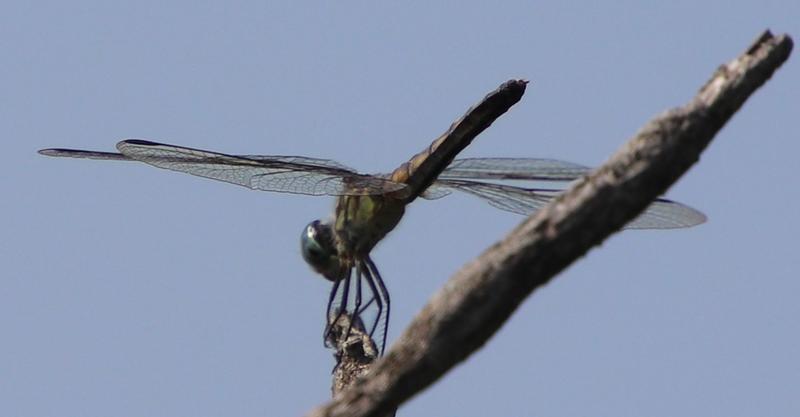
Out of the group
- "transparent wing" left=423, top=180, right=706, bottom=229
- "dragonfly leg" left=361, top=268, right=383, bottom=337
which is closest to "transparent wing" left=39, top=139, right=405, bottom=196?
"dragonfly leg" left=361, top=268, right=383, bottom=337

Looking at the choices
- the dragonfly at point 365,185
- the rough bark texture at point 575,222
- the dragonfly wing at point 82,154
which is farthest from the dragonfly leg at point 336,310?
the rough bark texture at point 575,222

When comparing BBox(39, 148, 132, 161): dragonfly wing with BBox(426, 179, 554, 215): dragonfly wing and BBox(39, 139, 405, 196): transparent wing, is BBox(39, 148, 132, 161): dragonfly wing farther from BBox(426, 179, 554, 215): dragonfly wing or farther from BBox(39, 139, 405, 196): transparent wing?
BBox(426, 179, 554, 215): dragonfly wing

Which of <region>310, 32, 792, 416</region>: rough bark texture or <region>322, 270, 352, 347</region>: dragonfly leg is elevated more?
<region>322, 270, 352, 347</region>: dragonfly leg

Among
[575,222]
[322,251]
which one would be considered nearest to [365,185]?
[322,251]

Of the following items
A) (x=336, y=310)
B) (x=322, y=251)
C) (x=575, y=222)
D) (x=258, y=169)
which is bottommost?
(x=575, y=222)

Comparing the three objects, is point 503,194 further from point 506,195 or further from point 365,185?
point 365,185

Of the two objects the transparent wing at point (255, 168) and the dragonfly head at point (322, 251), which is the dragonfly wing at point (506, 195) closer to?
the transparent wing at point (255, 168)
